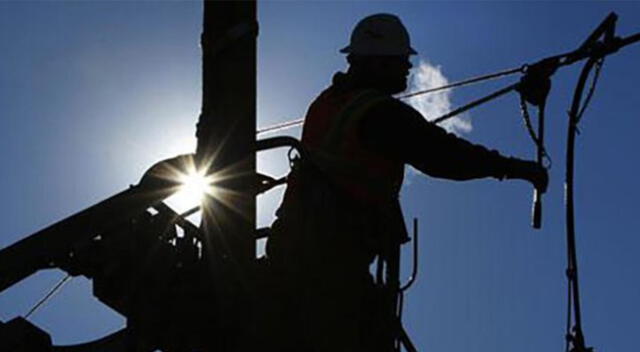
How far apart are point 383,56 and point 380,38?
0.15 m

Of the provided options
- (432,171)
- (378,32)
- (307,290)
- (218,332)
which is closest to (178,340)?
(218,332)

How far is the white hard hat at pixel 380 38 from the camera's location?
856 centimetres

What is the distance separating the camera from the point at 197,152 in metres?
7.56

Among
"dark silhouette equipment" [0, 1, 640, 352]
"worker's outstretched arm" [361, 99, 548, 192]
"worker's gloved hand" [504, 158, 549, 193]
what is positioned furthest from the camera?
"worker's gloved hand" [504, 158, 549, 193]

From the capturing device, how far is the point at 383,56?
8.55m

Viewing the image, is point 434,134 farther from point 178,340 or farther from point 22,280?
point 22,280

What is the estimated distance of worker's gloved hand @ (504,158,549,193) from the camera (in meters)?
8.22

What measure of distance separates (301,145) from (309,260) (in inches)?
28.2

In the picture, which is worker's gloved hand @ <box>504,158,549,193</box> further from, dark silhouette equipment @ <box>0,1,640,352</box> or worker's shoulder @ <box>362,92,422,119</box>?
dark silhouette equipment @ <box>0,1,640,352</box>

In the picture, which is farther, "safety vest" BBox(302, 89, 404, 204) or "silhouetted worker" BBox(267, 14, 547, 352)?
"safety vest" BBox(302, 89, 404, 204)

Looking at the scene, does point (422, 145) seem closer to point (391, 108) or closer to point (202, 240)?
point (391, 108)

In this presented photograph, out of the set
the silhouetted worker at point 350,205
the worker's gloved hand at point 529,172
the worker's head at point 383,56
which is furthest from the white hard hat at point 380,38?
the worker's gloved hand at point 529,172

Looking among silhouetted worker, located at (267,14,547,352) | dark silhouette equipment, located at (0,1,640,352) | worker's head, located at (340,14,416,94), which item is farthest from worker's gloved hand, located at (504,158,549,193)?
dark silhouette equipment, located at (0,1,640,352)

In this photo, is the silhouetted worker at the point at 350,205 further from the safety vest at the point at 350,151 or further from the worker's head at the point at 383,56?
the worker's head at the point at 383,56
